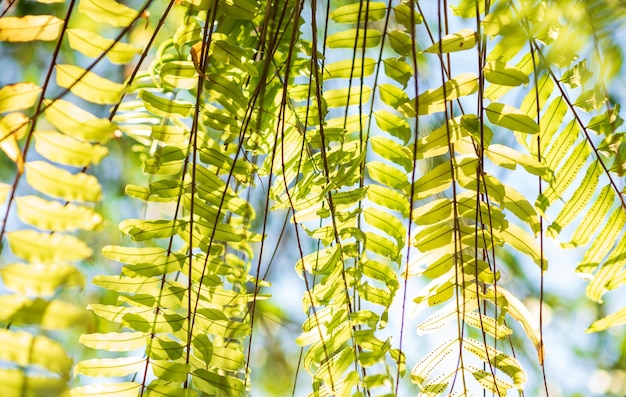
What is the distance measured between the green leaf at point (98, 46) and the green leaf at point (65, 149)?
0.08 metres

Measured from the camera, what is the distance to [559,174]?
70 centimetres

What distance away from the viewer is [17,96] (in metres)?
0.53

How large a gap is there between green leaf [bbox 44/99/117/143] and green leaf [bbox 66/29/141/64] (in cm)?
6

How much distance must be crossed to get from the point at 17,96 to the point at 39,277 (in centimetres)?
16

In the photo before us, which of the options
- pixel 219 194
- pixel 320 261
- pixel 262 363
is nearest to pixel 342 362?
pixel 320 261

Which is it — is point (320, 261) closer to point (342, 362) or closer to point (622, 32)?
point (342, 362)

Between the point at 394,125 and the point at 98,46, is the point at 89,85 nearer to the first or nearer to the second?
the point at 98,46

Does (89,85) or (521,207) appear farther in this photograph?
(521,207)

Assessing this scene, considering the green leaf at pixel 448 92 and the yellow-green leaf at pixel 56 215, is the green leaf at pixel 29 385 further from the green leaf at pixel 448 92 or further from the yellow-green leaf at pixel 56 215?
the green leaf at pixel 448 92

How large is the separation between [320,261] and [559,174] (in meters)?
0.27

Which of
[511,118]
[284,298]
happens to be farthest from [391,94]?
[284,298]

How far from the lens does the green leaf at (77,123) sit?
19.6 inches

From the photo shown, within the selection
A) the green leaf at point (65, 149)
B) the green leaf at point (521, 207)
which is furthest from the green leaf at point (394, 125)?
the green leaf at point (65, 149)

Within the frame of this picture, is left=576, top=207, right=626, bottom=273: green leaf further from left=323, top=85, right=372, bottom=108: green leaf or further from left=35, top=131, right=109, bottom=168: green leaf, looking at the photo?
left=35, top=131, right=109, bottom=168: green leaf
